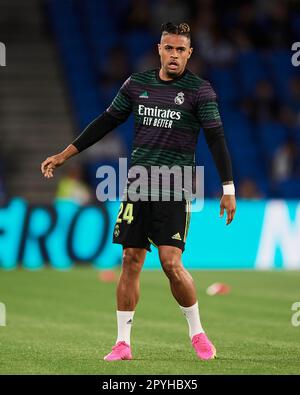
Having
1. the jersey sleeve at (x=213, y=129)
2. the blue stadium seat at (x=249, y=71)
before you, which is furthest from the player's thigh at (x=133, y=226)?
the blue stadium seat at (x=249, y=71)

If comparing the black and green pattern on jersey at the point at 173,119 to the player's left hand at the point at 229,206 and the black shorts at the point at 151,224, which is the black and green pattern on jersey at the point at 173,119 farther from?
the player's left hand at the point at 229,206

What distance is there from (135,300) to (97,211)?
376 inches

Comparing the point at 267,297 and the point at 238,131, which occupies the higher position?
the point at 238,131

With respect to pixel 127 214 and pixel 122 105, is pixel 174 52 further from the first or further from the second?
pixel 127 214

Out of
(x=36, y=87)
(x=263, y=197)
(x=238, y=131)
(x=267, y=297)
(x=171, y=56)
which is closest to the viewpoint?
(x=171, y=56)

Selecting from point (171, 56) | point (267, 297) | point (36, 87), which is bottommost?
point (267, 297)

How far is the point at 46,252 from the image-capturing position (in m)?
17.0

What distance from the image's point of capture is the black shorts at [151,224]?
7.70m

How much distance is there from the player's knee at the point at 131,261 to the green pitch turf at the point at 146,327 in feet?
2.15

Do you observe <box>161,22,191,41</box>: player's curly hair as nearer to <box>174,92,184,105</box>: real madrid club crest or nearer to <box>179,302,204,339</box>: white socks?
<box>174,92,184,105</box>: real madrid club crest

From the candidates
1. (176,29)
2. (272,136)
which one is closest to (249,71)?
(272,136)

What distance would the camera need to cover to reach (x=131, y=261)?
773cm
